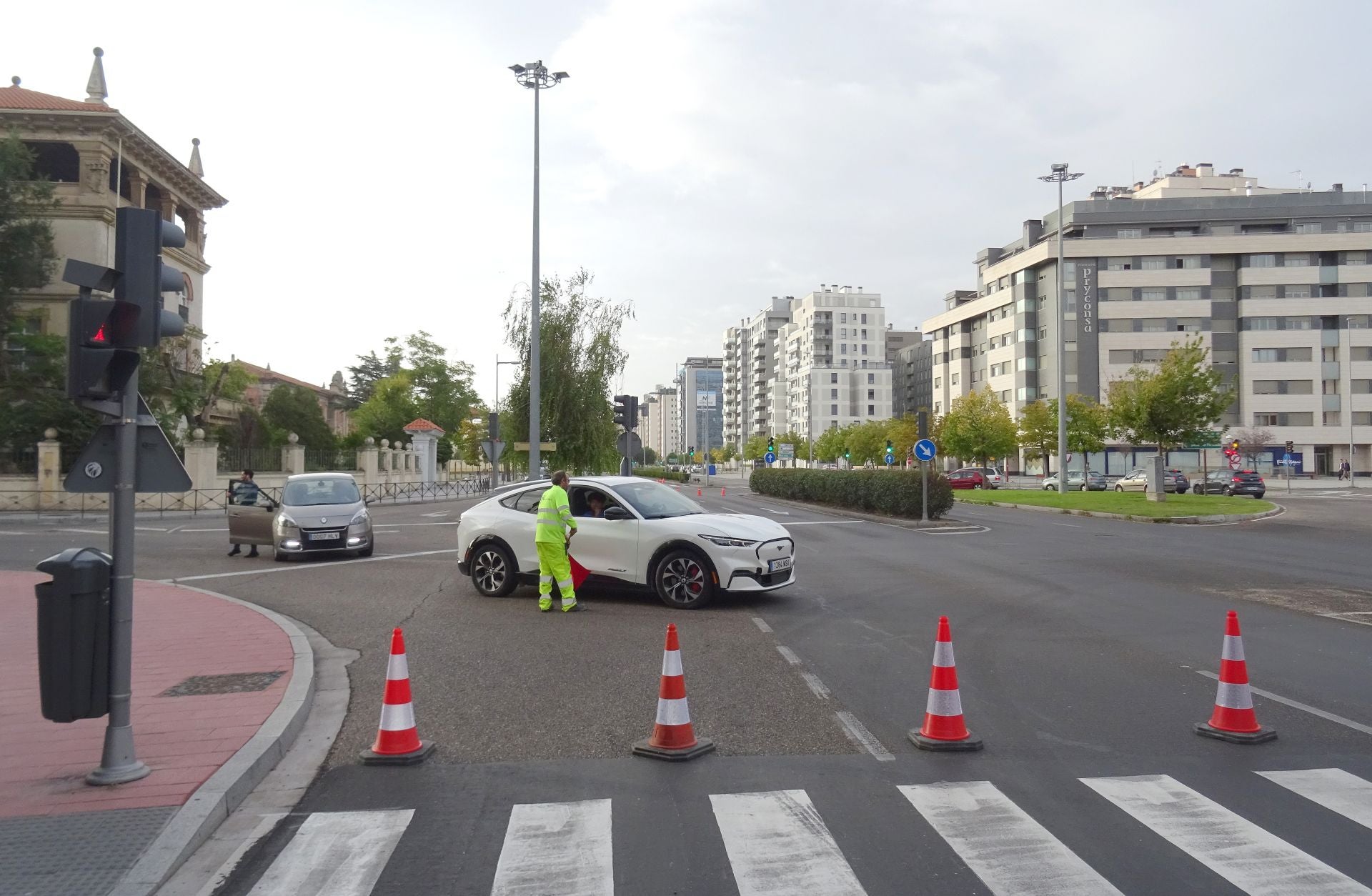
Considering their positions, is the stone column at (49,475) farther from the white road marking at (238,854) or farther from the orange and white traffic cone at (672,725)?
the orange and white traffic cone at (672,725)

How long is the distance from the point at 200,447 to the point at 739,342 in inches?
5833

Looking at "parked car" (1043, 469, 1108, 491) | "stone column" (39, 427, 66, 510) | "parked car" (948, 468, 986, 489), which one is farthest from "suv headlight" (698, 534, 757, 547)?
"parked car" (948, 468, 986, 489)

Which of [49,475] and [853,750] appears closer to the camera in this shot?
[853,750]

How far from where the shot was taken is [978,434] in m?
66.6

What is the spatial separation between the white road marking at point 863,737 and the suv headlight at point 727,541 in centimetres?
463

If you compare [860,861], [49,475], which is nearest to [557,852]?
[860,861]

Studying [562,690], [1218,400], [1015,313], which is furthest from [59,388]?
[1015,313]

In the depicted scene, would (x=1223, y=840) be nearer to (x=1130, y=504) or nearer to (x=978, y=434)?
A: (x=1130, y=504)

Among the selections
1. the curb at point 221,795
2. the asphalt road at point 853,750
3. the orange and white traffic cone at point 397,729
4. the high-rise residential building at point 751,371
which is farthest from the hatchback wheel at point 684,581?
the high-rise residential building at point 751,371

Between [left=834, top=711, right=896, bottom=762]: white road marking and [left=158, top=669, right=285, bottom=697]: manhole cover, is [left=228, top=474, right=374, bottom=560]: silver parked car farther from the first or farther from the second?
[left=834, top=711, right=896, bottom=762]: white road marking

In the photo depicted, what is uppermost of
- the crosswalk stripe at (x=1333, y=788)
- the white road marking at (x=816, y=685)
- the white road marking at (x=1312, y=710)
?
the crosswalk stripe at (x=1333, y=788)

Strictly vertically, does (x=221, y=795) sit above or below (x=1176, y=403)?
below

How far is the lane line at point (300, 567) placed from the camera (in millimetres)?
15526

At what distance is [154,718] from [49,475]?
34.3 m
